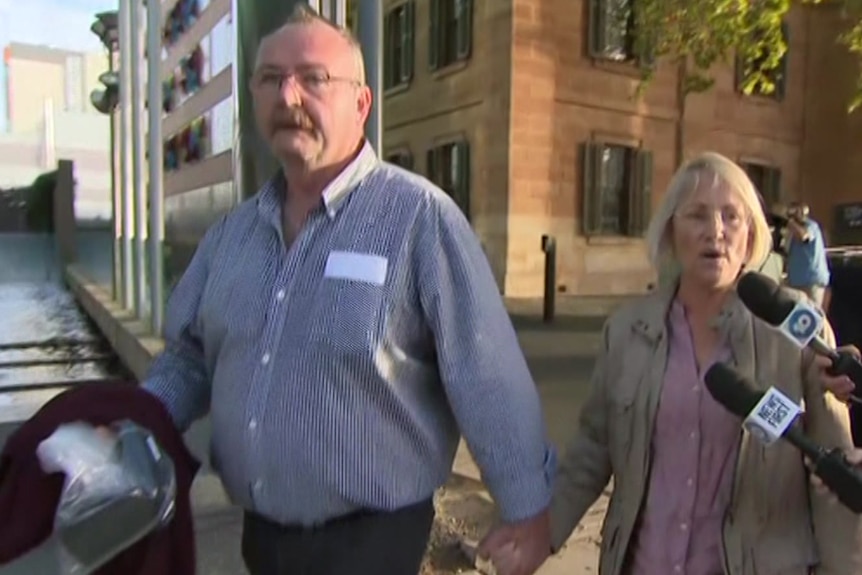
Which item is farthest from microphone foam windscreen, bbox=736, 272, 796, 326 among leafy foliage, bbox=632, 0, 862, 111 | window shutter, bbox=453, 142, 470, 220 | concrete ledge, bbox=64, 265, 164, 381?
window shutter, bbox=453, 142, 470, 220

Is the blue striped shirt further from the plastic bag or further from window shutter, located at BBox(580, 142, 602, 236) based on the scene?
window shutter, located at BBox(580, 142, 602, 236)

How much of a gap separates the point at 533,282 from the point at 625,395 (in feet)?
42.0

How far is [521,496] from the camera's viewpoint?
5.79 feet

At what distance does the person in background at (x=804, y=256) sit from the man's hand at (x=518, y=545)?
6769 mm

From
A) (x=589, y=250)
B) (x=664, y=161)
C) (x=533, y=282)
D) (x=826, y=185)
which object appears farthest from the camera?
(x=826, y=185)

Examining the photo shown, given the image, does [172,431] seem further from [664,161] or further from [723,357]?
[664,161]

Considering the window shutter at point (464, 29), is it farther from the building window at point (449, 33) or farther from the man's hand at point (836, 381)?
the man's hand at point (836, 381)

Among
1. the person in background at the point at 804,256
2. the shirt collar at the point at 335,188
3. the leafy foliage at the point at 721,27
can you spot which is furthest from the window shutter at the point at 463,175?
the shirt collar at the point at 335,188

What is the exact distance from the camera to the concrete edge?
350cm

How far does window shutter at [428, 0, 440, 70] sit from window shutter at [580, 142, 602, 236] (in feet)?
10.9

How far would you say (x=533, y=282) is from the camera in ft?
48.4

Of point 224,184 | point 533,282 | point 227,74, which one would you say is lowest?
point 533,282

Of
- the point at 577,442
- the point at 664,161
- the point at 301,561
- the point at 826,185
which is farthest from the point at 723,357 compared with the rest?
the point at 826,185

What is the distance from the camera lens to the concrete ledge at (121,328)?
19.1 feet
